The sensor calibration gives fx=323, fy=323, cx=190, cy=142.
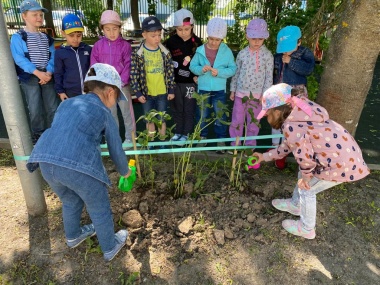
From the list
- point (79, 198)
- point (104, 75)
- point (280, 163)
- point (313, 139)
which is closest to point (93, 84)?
point (104, 75)

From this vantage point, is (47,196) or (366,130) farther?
(366,130)

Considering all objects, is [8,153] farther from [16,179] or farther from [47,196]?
[47,196]

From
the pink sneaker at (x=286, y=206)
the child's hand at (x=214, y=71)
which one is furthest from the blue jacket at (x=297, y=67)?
the pink sneaker at (x=286, y=206)

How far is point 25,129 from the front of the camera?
2.69 meters

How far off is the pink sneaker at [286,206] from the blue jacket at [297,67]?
1.34 meters

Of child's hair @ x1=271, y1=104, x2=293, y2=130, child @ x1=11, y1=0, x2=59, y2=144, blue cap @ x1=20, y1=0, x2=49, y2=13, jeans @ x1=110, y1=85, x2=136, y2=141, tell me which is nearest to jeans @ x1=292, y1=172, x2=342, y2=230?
child's hair @ x1=271, y1=104, x2=293, y2=130

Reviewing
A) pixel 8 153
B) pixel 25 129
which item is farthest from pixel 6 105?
pixel 8 153

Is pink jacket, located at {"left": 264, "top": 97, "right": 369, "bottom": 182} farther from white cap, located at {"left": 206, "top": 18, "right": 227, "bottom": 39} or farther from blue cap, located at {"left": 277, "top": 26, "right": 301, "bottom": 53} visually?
white cap, located at {"left": 206, "top": 18, "right": 227, "bottom": 39}

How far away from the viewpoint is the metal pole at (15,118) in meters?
2.46

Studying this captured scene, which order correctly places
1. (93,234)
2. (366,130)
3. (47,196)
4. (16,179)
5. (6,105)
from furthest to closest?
1. (366,130)
2. (16,179)
3. (47,196)
4. (93,234)
5. (6,105)

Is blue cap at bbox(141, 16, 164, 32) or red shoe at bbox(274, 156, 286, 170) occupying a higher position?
blue cap at bbox(141, 16, 164, 32)

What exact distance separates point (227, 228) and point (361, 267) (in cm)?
110

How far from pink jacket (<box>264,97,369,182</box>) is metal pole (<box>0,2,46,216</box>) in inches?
82.9

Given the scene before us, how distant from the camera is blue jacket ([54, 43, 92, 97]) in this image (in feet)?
12.1
